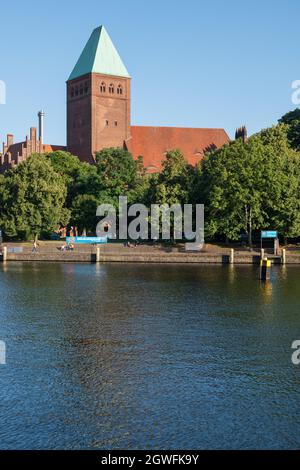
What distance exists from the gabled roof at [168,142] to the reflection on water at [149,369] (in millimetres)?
88332

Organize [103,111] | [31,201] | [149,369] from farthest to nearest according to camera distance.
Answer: [103,111], [31,201], [149,369]

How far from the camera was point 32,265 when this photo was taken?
7075cm

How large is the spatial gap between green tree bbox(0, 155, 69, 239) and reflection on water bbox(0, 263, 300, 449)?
37798mm

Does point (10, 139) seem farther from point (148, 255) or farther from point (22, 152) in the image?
point (148, 255)

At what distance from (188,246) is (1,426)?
60.8m

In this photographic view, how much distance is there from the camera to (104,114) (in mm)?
129125

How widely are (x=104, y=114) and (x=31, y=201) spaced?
1862 inches

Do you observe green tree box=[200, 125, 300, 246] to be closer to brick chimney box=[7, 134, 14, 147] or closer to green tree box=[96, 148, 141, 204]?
green tree box=[96, 148, 141, 204]

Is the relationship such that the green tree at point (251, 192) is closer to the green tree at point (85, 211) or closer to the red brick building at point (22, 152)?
the green tree at point (85, 211)

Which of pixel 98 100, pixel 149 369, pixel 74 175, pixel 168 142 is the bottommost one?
pixel 149 369

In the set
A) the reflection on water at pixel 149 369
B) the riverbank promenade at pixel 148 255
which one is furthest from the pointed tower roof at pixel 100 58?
the reflection on water at pixel 149 369

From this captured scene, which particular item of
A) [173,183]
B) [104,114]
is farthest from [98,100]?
[173,183]

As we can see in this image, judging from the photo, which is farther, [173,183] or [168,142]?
[168,142]

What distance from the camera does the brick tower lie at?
127m
